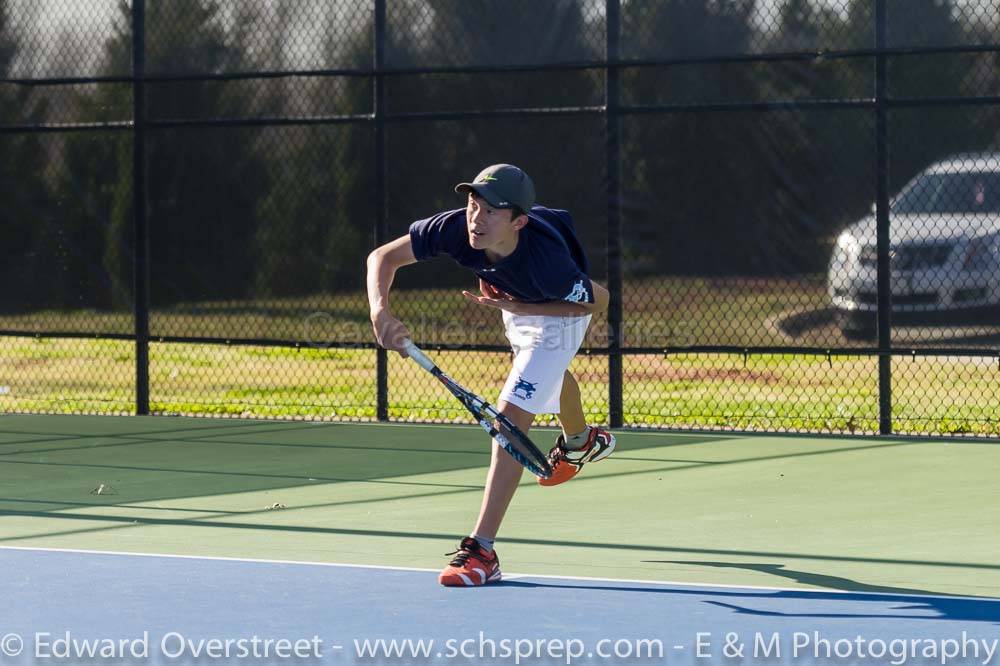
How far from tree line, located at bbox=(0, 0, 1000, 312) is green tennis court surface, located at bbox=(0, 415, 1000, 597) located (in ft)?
4.00

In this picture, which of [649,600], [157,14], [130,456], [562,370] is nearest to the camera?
[649,600]

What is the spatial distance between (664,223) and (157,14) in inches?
156

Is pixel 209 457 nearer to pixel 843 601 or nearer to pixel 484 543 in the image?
pixel 484 543

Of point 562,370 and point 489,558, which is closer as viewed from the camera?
point 489,558

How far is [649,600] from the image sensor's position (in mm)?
6297

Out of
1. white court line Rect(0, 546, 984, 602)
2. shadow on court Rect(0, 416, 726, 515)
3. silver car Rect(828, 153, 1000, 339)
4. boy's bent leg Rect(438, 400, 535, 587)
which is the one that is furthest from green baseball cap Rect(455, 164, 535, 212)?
silver car Rect(828, 153, 1000, 339)

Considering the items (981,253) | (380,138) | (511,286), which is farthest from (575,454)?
(380,138)

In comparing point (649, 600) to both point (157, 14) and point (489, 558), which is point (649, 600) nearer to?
point (489, 558)

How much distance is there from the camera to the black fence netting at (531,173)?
10.9 metres

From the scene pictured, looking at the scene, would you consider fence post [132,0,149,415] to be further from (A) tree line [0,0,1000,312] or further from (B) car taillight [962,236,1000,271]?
(B) car taillight [962,236,1000,271]

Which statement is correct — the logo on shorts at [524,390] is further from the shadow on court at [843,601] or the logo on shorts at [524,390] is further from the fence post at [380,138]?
the fence post at [380,138]

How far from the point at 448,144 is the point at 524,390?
489cm

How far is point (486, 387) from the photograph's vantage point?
47.3 ft

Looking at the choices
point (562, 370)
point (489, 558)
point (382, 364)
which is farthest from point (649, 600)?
point (382, 364)
